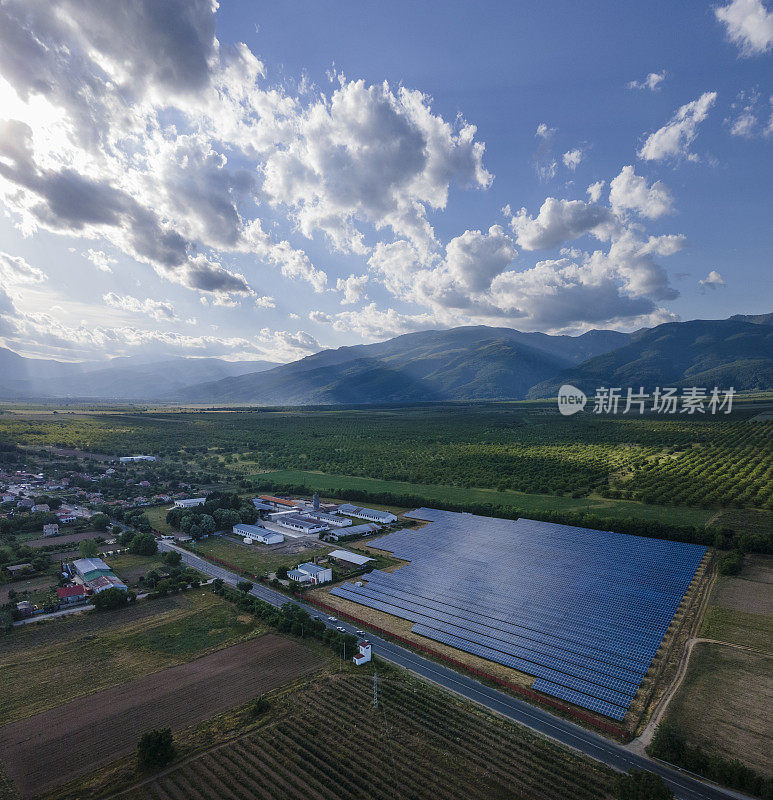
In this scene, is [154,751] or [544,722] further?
[544,722]

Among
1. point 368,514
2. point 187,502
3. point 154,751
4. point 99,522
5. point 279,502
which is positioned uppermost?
point 368,514

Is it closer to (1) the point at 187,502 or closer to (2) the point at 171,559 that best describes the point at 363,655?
(2) the point at 171,559

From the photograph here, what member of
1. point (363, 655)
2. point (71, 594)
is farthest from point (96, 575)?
point (363, 655)

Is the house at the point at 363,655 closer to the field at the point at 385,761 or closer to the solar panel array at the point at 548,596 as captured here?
the field at the point at 385,761

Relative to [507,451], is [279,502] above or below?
below

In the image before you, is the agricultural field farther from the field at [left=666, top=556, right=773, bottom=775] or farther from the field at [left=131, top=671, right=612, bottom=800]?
the field at [left=131, top=671, right=612, bottom=800]

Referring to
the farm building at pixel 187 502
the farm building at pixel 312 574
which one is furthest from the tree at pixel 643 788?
the farm building at pixel 187 502

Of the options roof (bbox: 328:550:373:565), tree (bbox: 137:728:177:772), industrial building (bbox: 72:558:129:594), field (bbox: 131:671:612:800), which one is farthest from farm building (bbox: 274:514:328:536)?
tree (bbox: 137:728:177:772)
